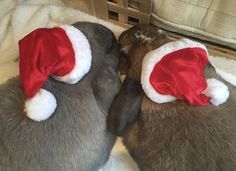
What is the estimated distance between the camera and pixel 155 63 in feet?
3.53

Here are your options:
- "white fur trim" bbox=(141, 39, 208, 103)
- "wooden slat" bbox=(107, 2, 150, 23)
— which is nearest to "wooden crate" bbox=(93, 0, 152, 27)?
"wooden slat" bbox=(107, 2, 150, 23)

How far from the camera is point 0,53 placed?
4.70 feet

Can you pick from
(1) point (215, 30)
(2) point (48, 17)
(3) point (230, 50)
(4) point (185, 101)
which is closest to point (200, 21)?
(1) point (215, 30)

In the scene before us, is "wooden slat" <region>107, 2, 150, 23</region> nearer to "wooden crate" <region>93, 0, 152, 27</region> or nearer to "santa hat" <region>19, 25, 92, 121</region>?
"wooden crate" <region>93, 0, 152, 27</region>

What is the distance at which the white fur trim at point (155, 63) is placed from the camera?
107 cm

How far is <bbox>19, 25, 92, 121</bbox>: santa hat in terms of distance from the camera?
105 centimetres

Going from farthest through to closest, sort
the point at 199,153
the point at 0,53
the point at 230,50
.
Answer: the point at 0,53 → the point at 230,50 → the point at 199,153

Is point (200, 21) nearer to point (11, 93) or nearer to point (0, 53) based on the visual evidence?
point (11, 93)

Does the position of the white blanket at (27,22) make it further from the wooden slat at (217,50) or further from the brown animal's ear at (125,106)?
the brown animal's ear at (125,106)

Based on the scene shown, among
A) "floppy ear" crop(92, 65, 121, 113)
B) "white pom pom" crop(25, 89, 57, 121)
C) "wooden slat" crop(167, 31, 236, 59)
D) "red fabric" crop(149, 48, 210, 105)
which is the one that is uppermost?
"red fabric" crop(149, 48, 210, 105)

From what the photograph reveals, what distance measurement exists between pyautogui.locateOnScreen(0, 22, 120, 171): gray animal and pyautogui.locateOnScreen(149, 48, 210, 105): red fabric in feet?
0.56

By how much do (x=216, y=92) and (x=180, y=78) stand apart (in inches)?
4.1

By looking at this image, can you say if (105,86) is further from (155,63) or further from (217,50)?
(217,50)

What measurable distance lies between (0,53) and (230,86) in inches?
32.9
